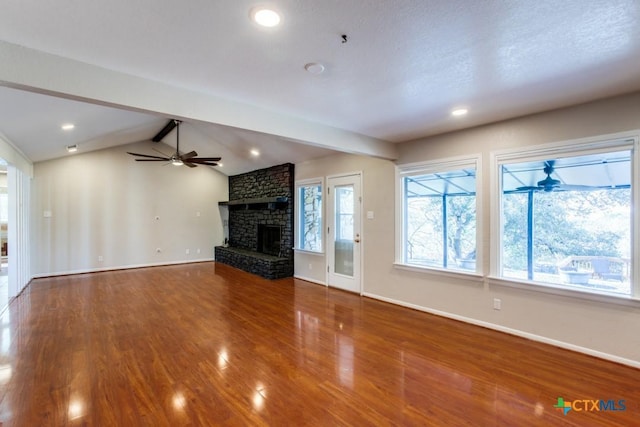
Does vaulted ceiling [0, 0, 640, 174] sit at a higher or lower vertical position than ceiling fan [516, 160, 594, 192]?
higher

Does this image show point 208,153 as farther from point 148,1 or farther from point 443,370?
point 443,370

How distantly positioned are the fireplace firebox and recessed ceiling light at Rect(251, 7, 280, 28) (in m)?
5.42

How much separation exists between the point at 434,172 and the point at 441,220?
677mm

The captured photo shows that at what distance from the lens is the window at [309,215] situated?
6066 mm

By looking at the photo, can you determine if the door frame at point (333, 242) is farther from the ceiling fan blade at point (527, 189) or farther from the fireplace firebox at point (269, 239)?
the ceiling fan blade at point (527, 189)

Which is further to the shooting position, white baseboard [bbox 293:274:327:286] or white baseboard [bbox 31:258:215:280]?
white baseboard [bbox 31:258:215:280]

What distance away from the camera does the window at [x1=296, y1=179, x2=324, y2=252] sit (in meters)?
6.07

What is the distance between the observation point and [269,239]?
24.4ft

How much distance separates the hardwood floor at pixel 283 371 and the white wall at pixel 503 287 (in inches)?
8.4

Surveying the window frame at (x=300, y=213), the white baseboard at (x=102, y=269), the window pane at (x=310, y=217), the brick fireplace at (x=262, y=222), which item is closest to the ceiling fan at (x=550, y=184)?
the window frame at (x=300, y=213)

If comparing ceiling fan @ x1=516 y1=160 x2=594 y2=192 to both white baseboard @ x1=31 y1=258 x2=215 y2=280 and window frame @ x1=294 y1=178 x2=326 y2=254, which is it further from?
white baseboard @ x1=31 y1=258 x2=215 y2=280

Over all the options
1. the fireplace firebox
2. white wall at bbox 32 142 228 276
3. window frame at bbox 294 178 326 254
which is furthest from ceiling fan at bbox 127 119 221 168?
the fireplace firebox

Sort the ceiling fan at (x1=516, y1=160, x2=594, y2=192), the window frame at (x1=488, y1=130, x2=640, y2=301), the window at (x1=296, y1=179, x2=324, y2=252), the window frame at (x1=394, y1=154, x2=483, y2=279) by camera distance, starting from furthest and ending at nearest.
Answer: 1. the window at (x1=296, y1=179, x2=324, y2=252)
2. the window frame at (x1=394, y1=154, x2=483, y2=279)
3. the ceiling fan at (x1=516, y1=160, x2=594, y2=192)
4. the window frame at (x1=488, y1=130, x2=640, y2=301)

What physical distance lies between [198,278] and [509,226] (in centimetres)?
574
